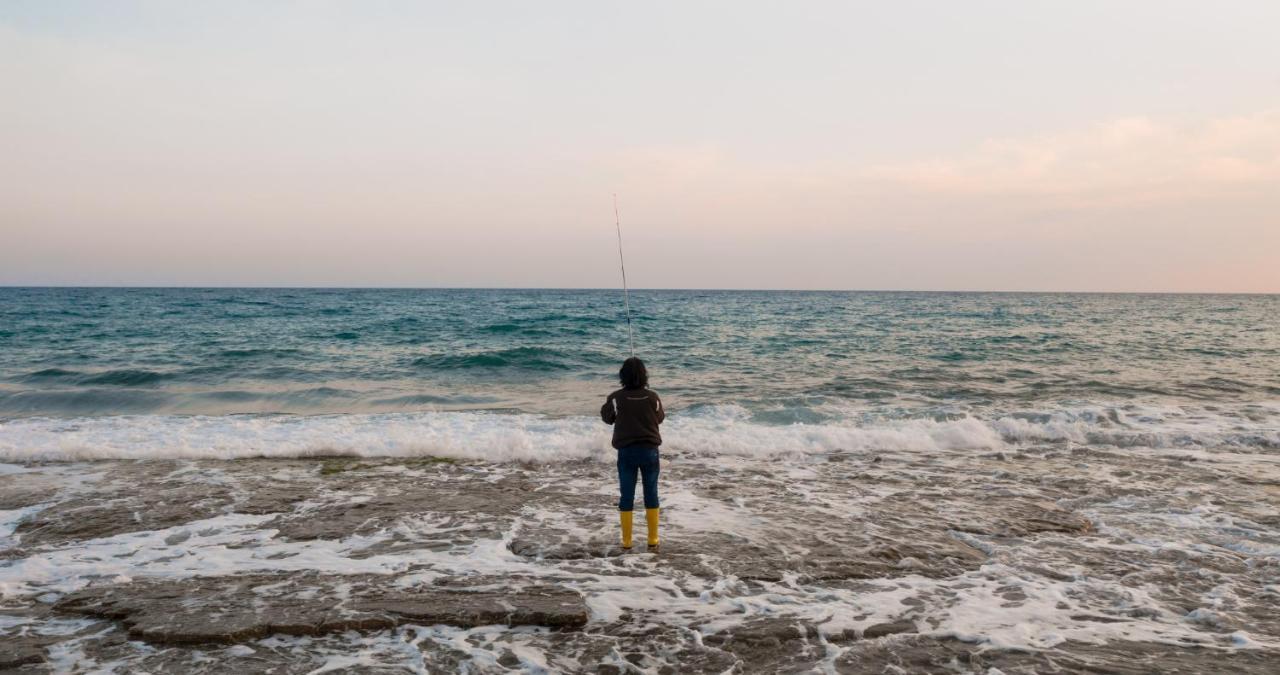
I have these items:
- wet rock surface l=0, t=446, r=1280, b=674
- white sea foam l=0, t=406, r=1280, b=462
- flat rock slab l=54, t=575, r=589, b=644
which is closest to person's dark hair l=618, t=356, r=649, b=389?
wet rock surface l=0, t=446, r=1280, b=674

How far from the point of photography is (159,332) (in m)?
31.2

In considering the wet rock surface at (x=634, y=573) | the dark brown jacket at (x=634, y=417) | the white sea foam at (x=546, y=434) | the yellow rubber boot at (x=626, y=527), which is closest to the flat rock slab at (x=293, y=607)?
the wet rock surface at (x=634, y=573)

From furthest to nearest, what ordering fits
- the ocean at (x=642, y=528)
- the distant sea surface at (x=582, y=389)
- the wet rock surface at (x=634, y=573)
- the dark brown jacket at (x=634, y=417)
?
the distant sea surface at (x=582, y=389)
the dark brown jacket at (x=634, y=417)
the ocean at (x=642, y=528)
the wet rock surface at (x=634, y=573)

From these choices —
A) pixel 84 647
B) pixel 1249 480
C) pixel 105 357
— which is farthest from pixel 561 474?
pixel 105 357

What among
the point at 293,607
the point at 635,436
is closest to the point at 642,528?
the point at 635,436

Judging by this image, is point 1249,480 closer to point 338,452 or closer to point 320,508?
point 320,508

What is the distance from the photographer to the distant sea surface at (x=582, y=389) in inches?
474

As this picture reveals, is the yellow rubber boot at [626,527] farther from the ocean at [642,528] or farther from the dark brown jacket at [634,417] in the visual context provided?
the dark brown jacket at [634,417]

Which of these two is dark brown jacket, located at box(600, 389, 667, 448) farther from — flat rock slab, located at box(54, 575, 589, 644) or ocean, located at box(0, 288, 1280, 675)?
flat rock slab, located at box(54, 575, 589, 644)

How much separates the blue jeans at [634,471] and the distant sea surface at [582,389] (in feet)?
15.3

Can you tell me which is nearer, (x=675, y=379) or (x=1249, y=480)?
(x=1249, y=480)

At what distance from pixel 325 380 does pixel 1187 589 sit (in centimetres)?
1849

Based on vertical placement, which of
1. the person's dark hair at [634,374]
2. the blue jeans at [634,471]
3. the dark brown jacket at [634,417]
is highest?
the person's dark hair at [634,374]

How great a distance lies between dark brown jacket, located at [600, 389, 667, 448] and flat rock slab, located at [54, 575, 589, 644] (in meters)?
1.52
